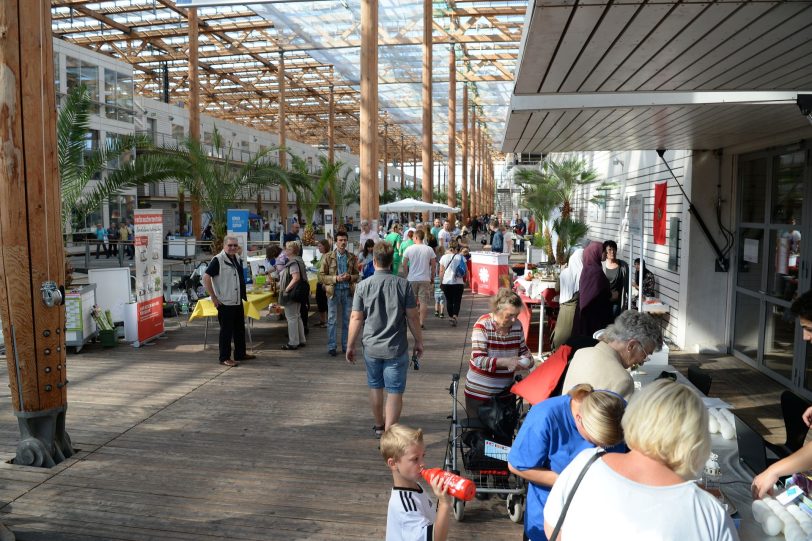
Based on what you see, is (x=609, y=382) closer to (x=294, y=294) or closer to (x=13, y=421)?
(x=13, y=421)

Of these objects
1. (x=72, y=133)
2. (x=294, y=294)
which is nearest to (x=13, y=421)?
(x=294, y=294)

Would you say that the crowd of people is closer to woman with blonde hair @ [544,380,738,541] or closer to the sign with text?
woman with blonde hair @ [544,380,738,541]

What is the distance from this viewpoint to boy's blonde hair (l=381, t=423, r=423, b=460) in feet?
9.21

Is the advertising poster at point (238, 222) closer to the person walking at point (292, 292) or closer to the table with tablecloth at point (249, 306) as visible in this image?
the table with tablecloth at point (249, 306)

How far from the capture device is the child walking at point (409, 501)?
267 centimetres

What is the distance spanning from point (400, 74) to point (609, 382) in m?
29.3

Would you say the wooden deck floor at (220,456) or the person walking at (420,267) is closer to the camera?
the wooden deck floor at (220,456)

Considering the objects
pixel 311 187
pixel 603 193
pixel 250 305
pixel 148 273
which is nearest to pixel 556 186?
pixel 603 193

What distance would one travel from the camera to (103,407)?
22.0ft

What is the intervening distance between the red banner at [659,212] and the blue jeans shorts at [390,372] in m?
6.96

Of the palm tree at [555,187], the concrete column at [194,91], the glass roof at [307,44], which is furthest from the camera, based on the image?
the glass roof at [307,44]

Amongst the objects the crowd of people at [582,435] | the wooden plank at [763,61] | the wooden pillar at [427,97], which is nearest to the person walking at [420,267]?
the crowd of people at [582,435]

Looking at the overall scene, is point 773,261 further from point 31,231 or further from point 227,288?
point 31,231

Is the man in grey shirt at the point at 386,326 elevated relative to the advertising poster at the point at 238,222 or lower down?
lower down
